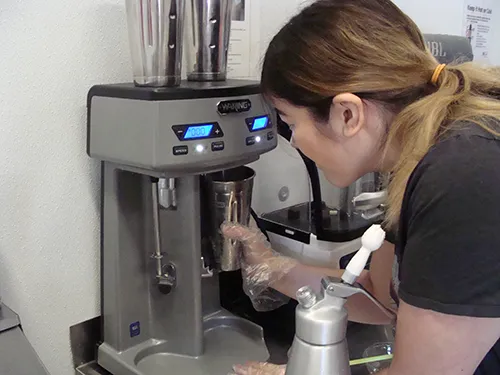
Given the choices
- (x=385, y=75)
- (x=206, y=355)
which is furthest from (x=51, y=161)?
(x=385, y=75)

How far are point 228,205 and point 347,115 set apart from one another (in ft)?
1.12

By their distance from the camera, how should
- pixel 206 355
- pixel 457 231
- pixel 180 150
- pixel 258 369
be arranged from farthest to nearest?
pixel 206 355 → pixel 258 369 → pixel 180 150 → pixel 457 231

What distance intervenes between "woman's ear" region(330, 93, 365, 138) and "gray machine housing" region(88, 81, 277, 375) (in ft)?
0.67

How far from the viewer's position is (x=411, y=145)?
668 millimetres

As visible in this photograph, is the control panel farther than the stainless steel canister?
No

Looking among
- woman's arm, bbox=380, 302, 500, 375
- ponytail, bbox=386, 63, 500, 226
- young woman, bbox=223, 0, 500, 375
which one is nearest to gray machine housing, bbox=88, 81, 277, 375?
young woman, bbox=223, 0, 500, 375

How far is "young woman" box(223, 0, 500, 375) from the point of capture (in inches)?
22.2

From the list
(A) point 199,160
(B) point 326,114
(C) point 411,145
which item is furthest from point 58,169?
(C) point 411,145

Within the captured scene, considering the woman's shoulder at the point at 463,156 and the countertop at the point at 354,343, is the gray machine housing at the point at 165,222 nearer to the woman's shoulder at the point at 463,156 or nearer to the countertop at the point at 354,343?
the countertop at the point at 354,343

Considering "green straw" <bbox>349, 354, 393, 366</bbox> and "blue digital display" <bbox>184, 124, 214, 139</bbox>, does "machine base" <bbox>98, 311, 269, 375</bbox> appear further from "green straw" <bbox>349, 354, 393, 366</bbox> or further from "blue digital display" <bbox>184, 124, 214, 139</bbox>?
"blue digital display" <bbox>184, 124, 214, 139</bbox>

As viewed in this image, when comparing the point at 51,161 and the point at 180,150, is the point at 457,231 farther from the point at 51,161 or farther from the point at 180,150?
the point at 51,161

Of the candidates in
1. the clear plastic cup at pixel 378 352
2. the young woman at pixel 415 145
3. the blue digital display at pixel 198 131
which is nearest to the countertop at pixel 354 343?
the clear plastic cup at pixel 378 352

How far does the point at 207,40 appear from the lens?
0.99 metres

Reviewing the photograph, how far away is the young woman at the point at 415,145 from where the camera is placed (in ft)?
1.85
